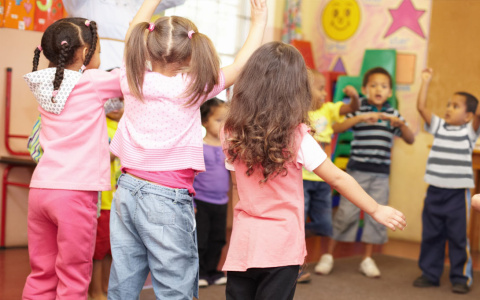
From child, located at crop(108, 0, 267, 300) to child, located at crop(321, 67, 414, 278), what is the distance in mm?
2091

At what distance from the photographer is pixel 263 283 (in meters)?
1.74

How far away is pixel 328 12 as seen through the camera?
5.86 m

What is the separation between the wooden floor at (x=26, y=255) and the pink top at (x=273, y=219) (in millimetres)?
1558

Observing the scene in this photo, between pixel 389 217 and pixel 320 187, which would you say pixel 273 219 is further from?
pixel 320 187

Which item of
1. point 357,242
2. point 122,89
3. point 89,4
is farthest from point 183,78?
point 357,242

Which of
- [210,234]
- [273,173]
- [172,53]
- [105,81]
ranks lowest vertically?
[210,234]

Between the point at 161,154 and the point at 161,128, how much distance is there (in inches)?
3.2

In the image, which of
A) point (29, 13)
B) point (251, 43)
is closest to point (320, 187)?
point (251, 43)

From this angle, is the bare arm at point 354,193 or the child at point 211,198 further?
the child at point 211,198

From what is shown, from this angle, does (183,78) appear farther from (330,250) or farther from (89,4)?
(330,250)

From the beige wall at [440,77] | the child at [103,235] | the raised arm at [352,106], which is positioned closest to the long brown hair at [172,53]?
the child at [103,235]

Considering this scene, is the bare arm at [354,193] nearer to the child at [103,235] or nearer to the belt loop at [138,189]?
the belt loop at [138,189]

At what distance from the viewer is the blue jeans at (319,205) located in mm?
3656

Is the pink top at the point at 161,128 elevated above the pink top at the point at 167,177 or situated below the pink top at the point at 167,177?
above
